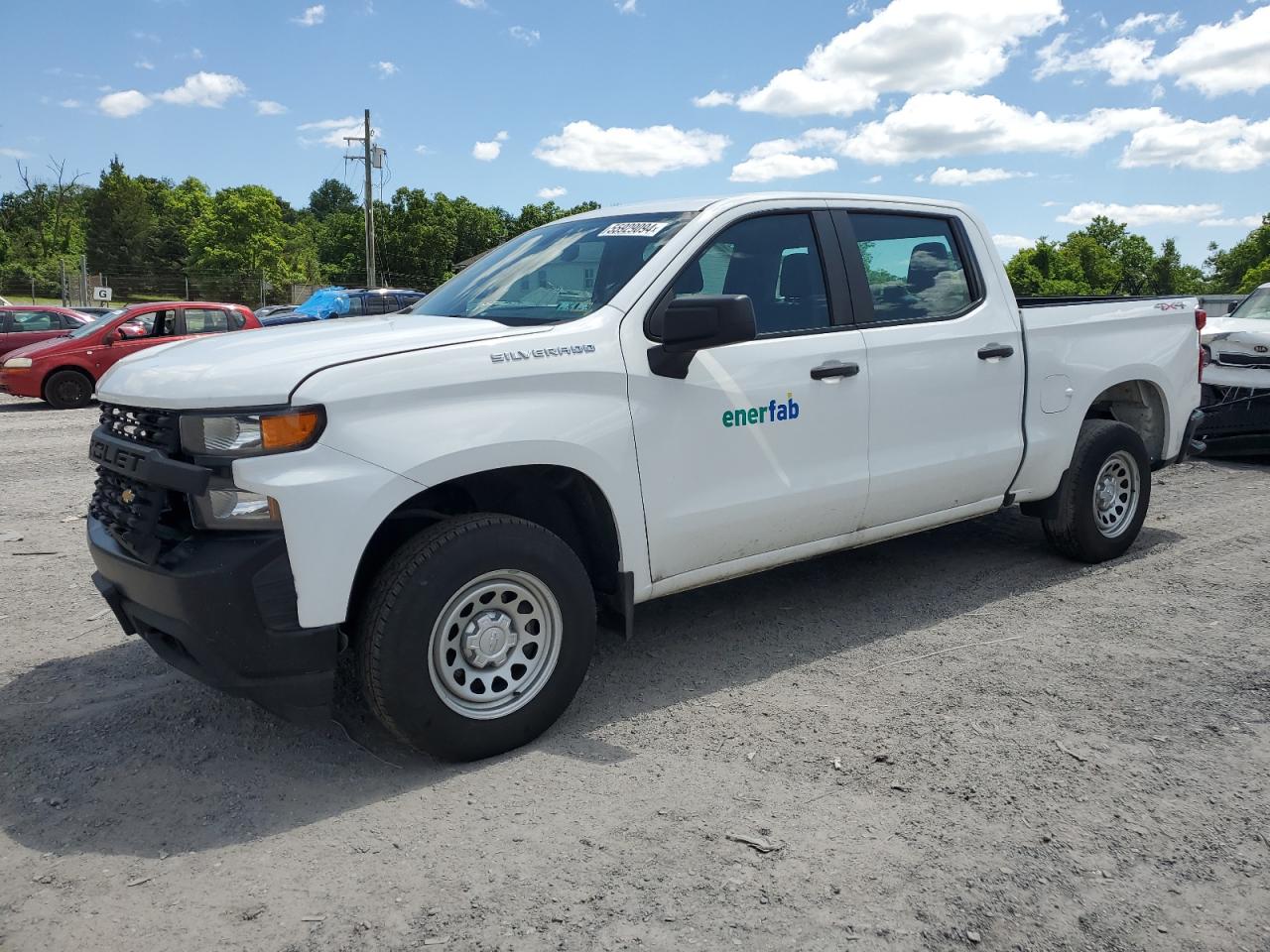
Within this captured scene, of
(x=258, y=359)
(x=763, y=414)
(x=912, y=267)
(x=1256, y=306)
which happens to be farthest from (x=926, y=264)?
(x=1256, y=306)

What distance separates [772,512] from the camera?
4.27 meters

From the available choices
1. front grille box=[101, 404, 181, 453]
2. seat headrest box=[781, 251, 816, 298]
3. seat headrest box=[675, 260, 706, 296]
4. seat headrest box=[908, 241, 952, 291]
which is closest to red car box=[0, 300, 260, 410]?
front grille box=[101, 404, 181, 453]

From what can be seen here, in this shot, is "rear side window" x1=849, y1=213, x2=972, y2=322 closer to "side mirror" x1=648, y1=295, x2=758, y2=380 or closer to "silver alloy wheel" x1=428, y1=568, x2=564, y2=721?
"side mirror" x1=648, y1=295, x2=758, y2=380

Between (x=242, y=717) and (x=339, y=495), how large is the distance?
1319mm

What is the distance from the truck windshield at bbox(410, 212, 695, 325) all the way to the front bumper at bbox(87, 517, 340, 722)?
1.39 m

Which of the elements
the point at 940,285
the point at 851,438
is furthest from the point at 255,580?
the point at 940,285

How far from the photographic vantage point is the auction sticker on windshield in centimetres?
428

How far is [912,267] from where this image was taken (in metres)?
5.00

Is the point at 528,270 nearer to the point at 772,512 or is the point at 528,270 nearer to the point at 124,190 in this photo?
the point at 772,512

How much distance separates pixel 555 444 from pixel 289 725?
1.50 m

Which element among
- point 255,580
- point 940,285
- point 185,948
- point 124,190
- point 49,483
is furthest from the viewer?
point 124,190

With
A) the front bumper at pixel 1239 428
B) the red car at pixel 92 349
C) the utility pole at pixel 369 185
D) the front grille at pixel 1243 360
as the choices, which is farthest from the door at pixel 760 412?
the utility pole at pixel 369 185

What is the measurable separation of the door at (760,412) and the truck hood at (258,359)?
673 mm

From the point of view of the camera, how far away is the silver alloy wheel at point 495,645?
3432mm
